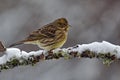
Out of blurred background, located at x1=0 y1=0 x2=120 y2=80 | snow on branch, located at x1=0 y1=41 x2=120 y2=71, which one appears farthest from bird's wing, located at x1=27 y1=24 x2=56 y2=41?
blurred background, located at x1=0 y1=0 x2=120 y2=80

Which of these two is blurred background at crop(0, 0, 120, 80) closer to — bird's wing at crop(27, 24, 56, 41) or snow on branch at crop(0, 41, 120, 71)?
bird's wing at crop(27, 24, 56, 41)

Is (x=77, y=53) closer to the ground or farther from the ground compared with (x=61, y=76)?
closer to the ground

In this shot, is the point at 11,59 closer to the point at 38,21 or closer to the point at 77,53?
the point at 77,53

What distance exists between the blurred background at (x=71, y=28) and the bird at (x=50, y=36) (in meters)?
3.66

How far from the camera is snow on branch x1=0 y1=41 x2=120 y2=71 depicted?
4520 millimetres

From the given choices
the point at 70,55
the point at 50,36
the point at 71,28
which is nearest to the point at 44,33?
the point at 50,36

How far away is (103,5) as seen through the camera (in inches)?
490

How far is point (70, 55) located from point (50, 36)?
1.47 meters

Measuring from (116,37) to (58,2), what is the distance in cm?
258

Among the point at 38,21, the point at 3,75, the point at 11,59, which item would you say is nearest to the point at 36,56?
the point at 11,59

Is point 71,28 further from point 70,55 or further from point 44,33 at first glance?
point 70,55

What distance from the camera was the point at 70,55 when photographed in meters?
4.57

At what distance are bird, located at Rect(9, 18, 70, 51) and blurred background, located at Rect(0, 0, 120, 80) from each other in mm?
3663

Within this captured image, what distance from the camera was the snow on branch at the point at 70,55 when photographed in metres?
4.52
